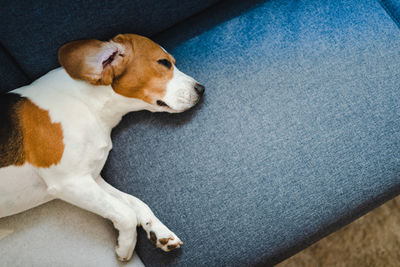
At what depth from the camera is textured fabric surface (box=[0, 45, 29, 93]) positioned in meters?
1.43

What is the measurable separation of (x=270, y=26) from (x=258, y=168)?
2.61 feet

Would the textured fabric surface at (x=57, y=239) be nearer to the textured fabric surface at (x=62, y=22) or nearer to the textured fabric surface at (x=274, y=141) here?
the textured fabric surface at (x=274, y=141)

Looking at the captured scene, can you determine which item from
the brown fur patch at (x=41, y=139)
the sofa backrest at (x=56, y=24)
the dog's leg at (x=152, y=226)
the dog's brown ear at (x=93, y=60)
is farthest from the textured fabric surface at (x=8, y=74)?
the dog's leg at (x=152, y=226)

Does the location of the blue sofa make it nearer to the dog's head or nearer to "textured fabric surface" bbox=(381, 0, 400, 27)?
"textured fabric surface" bbox=(381, 0, 400, 27)

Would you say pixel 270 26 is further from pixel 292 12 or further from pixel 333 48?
pixel 333 48

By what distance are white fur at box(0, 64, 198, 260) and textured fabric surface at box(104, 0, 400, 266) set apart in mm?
98

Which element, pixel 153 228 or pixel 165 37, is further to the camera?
pixel 165 37

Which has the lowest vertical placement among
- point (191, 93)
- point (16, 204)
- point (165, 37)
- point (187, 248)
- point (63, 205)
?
point (187, 248)

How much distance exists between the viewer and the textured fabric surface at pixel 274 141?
4.56 feet

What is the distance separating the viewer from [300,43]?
156 centimetres

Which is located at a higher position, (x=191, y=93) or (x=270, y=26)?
(x=270, y=26)

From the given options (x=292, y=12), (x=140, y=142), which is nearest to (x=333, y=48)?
(x=292, y=12)

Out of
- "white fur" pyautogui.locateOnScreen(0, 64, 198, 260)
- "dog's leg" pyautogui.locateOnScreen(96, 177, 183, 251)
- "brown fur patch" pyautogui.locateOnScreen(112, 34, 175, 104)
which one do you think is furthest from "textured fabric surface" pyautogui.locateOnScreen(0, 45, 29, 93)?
"dog's leg" pyautogui.locateOnScreen(96, 177, 183, 251)

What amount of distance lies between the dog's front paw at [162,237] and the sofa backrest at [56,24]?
97 centimetres
